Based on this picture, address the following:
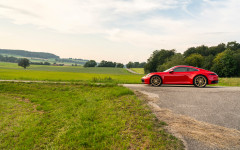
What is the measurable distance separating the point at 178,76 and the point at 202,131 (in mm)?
6933

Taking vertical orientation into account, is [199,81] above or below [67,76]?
above

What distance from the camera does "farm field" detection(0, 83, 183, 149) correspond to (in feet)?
13.4

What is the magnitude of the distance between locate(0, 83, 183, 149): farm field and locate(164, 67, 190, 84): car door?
3788 mm

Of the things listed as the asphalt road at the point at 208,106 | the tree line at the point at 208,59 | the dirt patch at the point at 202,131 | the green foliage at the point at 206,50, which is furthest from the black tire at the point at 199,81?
the green foliage at the point at 206,50

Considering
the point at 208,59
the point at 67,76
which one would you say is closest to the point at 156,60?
the point at 208,59

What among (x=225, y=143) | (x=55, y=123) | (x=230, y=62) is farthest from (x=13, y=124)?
(x=230, y=62)

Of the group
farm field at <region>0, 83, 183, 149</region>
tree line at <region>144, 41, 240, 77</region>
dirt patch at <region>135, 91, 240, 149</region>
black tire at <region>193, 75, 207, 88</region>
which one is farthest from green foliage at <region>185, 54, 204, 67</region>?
dirt patch at <region>135, 91, 240, 149</region>

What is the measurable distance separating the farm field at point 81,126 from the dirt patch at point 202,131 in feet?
1.36

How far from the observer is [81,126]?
5.38 metres

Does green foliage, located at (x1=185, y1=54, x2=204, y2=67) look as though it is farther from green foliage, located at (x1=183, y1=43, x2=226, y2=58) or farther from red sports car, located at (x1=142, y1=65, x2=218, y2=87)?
red sports car, located at (x1=142, y1=65, x2=218, y2=87)

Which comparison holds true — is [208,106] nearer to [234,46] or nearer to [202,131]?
[202,131]

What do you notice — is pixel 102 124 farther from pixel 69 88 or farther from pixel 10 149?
pixel 69 88

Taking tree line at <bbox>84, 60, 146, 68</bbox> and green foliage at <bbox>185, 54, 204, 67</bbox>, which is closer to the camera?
green foliage at <bbox>185, 54, 204, 67</bbox>

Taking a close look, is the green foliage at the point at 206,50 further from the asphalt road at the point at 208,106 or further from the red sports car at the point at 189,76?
the asphalt road at the point at 208,106
